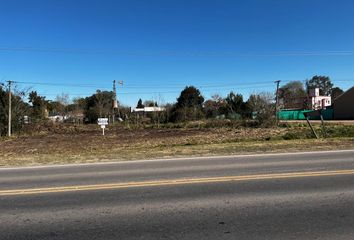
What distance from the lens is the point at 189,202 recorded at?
6895 millimetres

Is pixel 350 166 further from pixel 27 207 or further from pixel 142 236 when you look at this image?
pixel 27 207

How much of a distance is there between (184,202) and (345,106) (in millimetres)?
76137

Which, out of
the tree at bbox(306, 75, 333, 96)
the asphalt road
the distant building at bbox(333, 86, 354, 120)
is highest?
the tree at bbox(306, 75, 333, 96)

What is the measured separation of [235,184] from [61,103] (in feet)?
264

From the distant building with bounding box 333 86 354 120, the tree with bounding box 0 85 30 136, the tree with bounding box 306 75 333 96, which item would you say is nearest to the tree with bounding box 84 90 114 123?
the tree with bounding box 0 85 30 136

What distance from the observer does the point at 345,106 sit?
75.7 m

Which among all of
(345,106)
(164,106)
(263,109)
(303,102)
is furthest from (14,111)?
(303,102)

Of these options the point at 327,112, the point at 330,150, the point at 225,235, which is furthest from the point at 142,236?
the point at 327,112

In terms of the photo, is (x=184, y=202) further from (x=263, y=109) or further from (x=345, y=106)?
(x=345, y=106)

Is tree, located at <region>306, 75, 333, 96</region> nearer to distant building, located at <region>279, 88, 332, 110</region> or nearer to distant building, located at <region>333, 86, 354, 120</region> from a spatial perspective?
distant building, located at <region>279, 88, 332, 110</region>

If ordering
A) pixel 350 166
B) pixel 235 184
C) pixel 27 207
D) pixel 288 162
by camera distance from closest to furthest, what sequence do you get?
A: pixel 27 207 < pixel 235 184 < pixel 350 166 < pixel 288 162

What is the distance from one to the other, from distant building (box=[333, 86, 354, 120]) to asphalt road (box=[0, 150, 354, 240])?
69030mm

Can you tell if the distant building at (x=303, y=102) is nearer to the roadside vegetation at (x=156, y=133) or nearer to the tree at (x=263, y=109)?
the roadside vegetation at (x=156, y=133)

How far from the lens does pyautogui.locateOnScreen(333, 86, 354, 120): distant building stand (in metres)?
74.0
